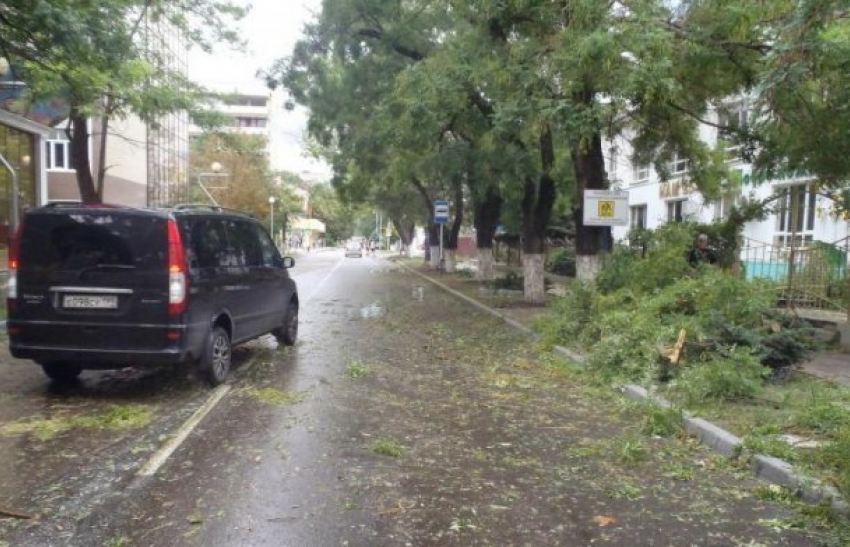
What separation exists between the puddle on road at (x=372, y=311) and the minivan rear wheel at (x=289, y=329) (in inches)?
174

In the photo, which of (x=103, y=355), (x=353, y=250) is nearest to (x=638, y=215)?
(x=103, y=355)

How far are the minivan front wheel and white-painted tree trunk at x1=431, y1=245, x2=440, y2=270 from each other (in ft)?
99.2

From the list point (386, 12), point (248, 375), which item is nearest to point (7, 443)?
point (248, 375)

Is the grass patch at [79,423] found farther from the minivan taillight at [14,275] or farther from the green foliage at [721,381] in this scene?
the green foliage at [721,381]

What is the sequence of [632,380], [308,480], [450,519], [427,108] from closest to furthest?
[450,519] < [308,480] < [632,380] < [427,108]

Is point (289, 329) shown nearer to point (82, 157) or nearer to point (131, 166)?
point (82, 157)

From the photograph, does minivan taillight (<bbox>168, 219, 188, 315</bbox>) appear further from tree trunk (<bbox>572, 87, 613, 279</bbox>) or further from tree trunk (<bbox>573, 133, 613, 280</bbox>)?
tree trunk (<bbox>573, 133, 613, 280</bbox>)

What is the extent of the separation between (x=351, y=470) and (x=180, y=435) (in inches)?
66.9

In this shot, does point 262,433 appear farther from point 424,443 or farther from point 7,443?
point 7,443

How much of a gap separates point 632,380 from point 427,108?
6.95 m

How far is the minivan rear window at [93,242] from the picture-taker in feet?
23.6

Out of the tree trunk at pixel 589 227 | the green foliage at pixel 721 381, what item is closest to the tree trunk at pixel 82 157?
the tree trunk at pixel 589 227

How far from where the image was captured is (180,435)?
6.21 m

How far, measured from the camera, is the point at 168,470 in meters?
5.33
